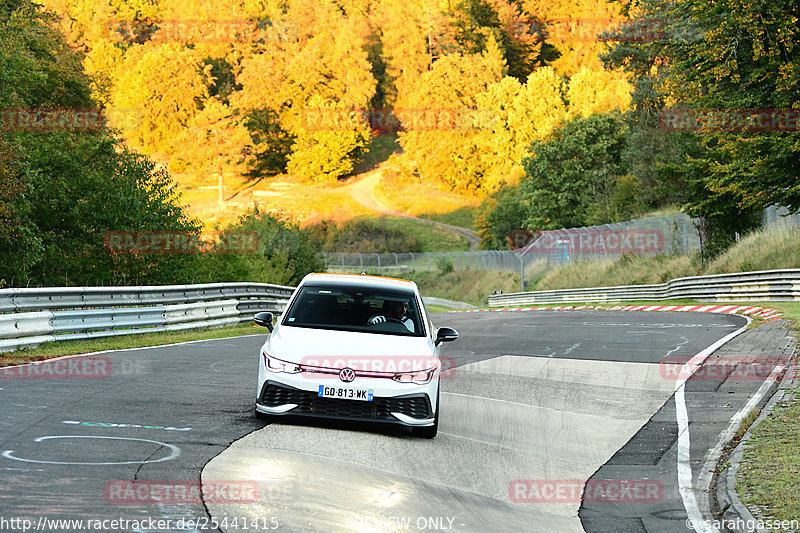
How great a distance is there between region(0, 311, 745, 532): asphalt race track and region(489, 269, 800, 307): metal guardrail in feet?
61.9

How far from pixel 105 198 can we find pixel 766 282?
76.1ft

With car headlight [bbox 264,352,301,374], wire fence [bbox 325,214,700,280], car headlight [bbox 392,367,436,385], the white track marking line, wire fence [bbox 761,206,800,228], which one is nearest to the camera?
the white track marking line

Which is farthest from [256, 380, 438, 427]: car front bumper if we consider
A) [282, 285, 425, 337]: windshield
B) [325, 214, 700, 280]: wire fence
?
[325, 214, 700, 280]: wire fence

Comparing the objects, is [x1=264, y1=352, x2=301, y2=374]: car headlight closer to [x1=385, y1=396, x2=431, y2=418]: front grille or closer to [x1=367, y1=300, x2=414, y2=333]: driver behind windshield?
[x1=385, y1=396, x2=431, y2=418]: front grille

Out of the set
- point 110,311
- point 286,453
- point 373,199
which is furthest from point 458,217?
point 286,453

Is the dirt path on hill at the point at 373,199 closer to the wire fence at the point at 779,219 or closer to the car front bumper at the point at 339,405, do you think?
the wire fence at the point at 779,219

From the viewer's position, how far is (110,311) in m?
18.3

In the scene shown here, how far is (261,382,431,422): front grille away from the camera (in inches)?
351

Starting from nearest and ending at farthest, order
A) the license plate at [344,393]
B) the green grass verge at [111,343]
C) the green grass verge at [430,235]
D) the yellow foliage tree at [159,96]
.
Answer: the license plate at [344,393] → the green grass verge at [111,343] → the green grass verge at [430,235] → the yellow foliage tree at [159,96]

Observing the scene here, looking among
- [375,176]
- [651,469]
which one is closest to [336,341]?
[651,469]

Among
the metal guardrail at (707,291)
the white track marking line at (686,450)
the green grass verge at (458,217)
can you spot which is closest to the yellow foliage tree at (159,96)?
the green grass verge at (458,217)

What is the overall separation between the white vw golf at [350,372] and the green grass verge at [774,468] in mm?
2945

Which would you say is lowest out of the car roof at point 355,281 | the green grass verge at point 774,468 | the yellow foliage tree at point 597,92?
the green grass verge at point 774,468

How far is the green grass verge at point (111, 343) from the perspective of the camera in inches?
567
